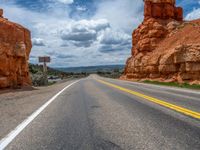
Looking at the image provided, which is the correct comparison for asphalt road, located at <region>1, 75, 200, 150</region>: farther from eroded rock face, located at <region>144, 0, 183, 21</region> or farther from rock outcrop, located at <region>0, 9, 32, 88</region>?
eroded rock face, located at <region>144, 0, 183, 21</region>

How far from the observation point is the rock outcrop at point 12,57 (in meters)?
23.7

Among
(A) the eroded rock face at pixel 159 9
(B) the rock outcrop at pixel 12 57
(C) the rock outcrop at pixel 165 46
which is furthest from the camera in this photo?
(A) the eroded rock face at pixel 159 9

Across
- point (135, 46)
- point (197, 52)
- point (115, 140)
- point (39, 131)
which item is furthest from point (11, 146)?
point (135, 46)

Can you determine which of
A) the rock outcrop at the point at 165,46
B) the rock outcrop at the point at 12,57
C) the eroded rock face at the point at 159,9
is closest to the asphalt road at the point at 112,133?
the rock outcrop at the point at 12,57

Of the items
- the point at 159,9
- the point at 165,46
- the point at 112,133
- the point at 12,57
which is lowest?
the point at 112,133

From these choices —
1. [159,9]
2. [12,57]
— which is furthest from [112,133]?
[159,9]

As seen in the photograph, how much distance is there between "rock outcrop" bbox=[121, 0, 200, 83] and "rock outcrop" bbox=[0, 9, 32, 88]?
63.9 feet

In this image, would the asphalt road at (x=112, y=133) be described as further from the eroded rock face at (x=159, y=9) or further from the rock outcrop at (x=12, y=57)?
the eroded rock face at (x=159, y=9)

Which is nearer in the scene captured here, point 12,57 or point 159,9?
point 12,57

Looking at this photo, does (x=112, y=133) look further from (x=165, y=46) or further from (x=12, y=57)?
(x=165, y=46)

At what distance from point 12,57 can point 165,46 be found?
28.9 metres

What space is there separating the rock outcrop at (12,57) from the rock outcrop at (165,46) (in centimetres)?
1948

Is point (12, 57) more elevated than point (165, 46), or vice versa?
point (165, 46)

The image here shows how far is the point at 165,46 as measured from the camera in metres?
46.9
